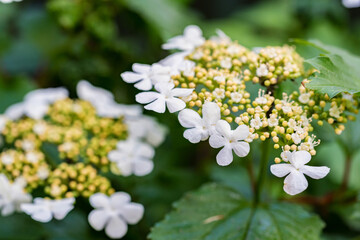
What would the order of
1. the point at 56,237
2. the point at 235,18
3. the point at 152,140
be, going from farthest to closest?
the point at 235,18 < the point at 152,140 < the point at 56,237

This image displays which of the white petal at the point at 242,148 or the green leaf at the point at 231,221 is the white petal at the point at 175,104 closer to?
the white petal at the point at 242,148

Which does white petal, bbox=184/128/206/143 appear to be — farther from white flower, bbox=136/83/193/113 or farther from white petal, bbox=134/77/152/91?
white petal, bbox=134/77/152/91

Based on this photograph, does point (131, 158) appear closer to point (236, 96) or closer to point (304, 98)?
point (236, 96)

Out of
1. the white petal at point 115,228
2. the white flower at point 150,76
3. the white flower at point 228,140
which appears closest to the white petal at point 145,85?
the white flower at point 150,76

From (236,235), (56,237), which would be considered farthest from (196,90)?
(56,237)

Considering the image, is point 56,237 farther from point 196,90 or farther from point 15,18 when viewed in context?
point 15,18

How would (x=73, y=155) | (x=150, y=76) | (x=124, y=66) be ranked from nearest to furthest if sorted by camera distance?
(x=150, y=76) → (x=73, y=155) → (x=124, y=66)

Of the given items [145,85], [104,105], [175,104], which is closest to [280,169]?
[175,104]
